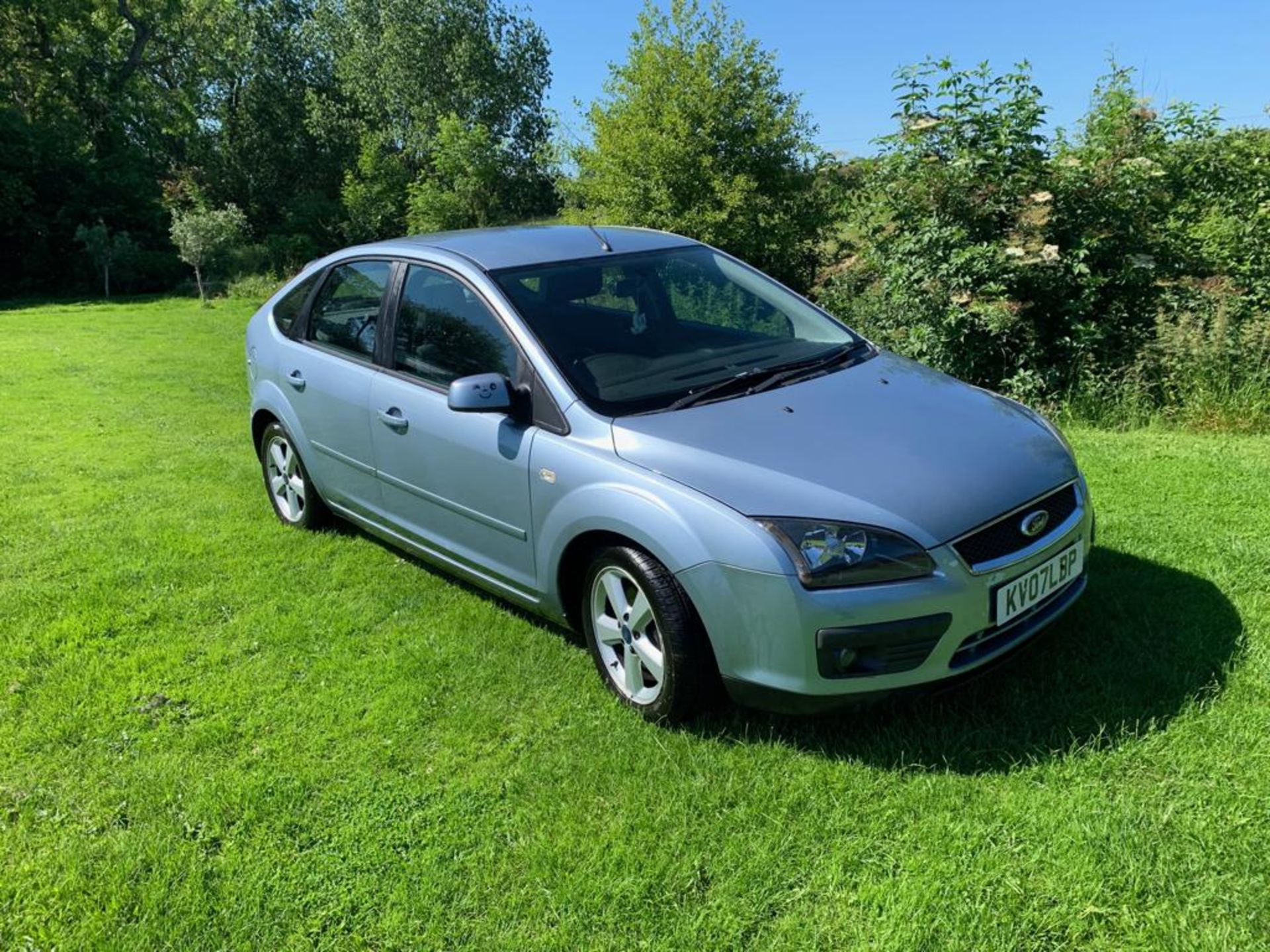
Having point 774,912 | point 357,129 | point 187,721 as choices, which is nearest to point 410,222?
point 357,129

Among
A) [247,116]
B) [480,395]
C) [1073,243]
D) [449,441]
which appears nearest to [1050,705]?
[480,395]

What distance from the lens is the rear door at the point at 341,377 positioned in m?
4.44

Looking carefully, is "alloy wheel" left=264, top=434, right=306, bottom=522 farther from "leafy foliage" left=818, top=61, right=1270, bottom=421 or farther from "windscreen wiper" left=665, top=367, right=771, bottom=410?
"leafy foliage" left=818, top=61, right=1270, bottom=421

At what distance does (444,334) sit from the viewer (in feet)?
13.2

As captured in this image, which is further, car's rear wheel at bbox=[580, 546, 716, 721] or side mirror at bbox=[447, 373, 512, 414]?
side mirror at bbox=[447, 373, 512, 414]

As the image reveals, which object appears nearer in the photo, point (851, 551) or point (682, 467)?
point (851, 551)

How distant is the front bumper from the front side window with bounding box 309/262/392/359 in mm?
2356

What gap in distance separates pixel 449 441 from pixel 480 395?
457mm

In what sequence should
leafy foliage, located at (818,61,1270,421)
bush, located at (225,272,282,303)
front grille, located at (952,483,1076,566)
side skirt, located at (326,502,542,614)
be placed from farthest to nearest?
bush, located at (225,272,282,303), leafy foliage, located at (818,61,1270,421), side skirt, located at (326,502,542,614), front grille, located at (952,483,1076,566)

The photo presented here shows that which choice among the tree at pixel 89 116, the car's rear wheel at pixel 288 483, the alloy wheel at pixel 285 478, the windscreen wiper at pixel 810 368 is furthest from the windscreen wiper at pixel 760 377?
the tree at pixel 89 116

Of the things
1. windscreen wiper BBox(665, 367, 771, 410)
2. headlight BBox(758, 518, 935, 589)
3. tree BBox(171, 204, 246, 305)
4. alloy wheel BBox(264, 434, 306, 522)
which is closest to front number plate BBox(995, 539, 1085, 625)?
headlight BBox(758, 518, 935, 589)

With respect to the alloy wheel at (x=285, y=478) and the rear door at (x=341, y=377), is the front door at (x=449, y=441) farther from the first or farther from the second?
the alloy wheel at (x=285, y=478)

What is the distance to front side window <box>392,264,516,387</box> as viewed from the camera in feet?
12.4

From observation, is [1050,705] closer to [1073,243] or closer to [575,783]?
[575,783]
